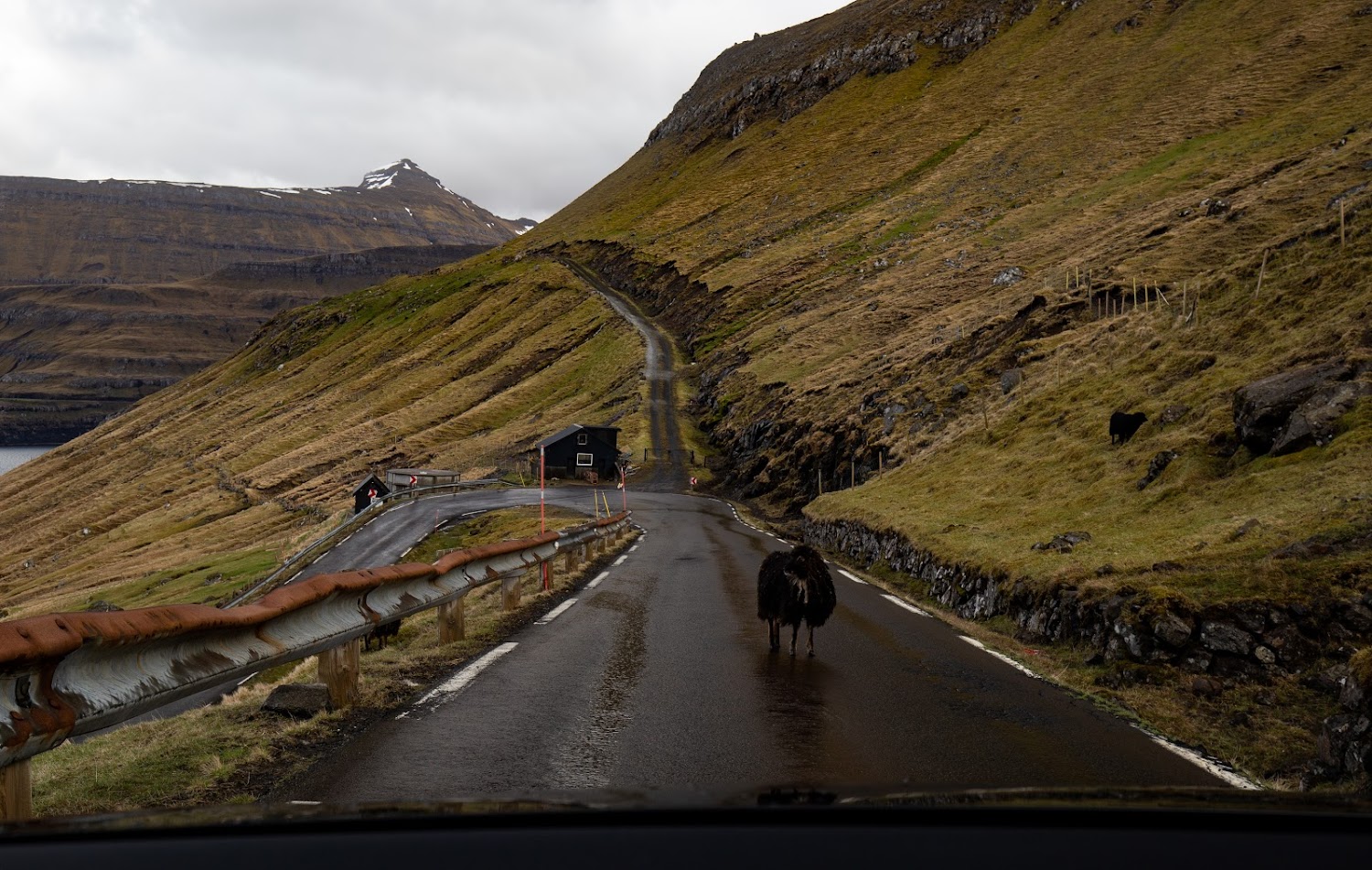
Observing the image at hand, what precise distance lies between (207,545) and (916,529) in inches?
2107

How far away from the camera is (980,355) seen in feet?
128

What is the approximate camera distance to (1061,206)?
78562 millimetres

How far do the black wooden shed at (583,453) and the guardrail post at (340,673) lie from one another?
58.9 metres

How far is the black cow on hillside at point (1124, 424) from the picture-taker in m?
20.2

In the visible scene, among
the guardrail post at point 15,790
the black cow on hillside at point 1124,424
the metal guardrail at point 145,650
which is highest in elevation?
the black cow on hillside at point 1124,424

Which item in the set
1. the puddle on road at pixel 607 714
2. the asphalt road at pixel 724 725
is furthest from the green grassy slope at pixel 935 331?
the puddle on road at pixel 607 714

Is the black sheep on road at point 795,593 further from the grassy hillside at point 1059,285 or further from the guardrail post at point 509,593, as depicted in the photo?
the guardrail post at point 509,593

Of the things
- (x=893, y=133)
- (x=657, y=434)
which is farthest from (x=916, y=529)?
(x=893, y=133)

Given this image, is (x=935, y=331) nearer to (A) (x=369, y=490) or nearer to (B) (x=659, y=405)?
(B) (x=659, y=405)

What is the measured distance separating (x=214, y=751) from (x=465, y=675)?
2.68 metres

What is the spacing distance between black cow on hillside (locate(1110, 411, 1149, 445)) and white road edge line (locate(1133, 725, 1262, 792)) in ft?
47.9

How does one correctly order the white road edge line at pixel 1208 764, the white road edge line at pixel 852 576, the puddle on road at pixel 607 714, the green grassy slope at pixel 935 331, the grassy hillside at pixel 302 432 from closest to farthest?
the puddle on road at pixel 607 714
the white road edge line at pixel 1208 764
the green grassy slope at pixel 935 331
the white road edge line at pixel 852 576
the grassy hillside at pixel 302 432

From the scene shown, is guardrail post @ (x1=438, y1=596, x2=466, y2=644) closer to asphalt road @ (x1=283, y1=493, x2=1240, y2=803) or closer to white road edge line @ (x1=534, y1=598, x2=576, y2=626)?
asphalt road @ (x1=283, y1=493, x2=1240, y2=803)

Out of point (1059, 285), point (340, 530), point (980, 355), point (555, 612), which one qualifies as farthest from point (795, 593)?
point (1059, 285)
